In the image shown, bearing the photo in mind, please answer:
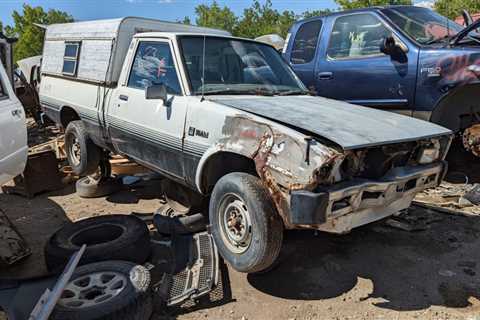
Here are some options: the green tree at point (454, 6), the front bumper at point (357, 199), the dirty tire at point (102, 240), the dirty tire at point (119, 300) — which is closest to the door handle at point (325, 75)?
the front bumper at point (357, 199)

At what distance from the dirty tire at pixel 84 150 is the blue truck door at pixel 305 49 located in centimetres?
323

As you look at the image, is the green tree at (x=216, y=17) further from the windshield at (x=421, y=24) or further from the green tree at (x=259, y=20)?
the windshield at (x=421, y=24)

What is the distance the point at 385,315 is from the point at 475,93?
3.38m

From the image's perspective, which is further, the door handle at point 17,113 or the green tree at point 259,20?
the green tree at point 259,20

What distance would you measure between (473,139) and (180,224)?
3610mm

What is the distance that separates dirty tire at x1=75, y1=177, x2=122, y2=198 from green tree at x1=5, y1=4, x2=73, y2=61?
2289cm

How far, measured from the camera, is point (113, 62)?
4.82m

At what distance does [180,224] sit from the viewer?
13.3 feet

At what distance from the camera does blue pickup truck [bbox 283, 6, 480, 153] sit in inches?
195

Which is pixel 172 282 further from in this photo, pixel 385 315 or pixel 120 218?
pixel 385 315

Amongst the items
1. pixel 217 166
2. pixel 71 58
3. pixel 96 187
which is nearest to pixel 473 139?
pixel 217 166

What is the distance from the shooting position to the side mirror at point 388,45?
5188mm

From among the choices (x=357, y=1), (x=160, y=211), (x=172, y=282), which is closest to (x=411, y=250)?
(x=172, y=282)

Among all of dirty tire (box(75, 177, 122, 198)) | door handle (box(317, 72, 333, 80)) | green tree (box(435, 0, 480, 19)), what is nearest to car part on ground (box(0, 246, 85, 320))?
dirty tire (box(75, 177, 122, 198))
